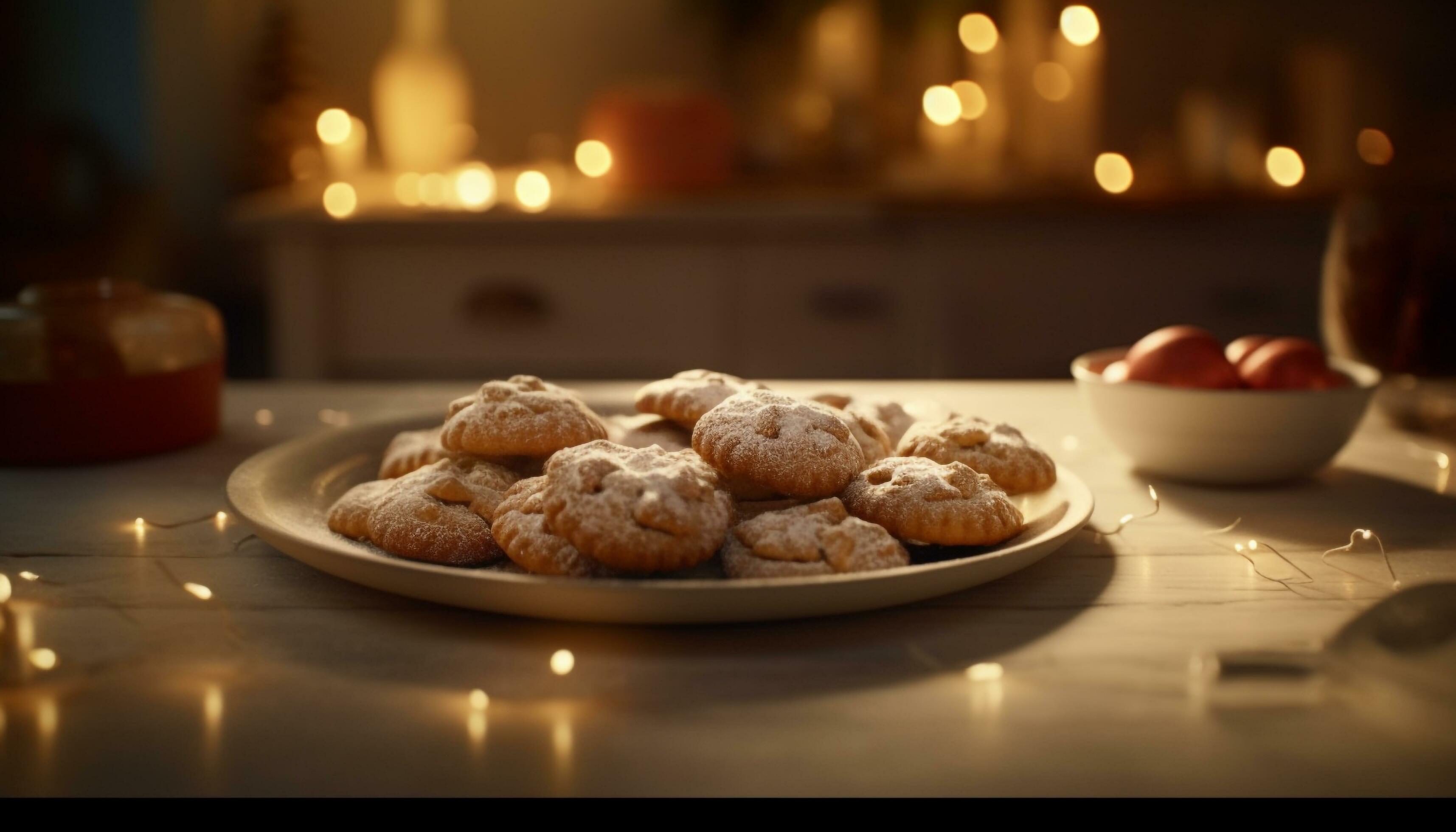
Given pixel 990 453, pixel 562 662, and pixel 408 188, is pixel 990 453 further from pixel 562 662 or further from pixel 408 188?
pixel 408 188

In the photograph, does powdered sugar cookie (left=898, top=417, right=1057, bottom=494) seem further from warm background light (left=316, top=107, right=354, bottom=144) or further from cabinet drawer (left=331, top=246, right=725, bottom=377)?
warm background light (left=316, top=107, right=354, bottom=144)

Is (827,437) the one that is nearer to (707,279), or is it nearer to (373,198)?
(707,279)

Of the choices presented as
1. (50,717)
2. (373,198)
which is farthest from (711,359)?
(50,717)

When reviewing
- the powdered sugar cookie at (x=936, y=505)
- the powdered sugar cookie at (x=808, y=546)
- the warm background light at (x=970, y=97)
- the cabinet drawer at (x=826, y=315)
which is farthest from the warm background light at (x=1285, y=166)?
the powdered sugar cookie at (x=808, y=546)

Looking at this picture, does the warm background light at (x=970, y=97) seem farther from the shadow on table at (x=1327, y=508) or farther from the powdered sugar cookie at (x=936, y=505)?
the powdered sugar cookie at (x=936, y=505)

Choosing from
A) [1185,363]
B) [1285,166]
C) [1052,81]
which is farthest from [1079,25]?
[1185,363]

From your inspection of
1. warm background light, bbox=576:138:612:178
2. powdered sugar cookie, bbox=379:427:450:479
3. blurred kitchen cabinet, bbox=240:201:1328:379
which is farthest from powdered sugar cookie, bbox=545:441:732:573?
warm background light, bbox=576:138:612:178
